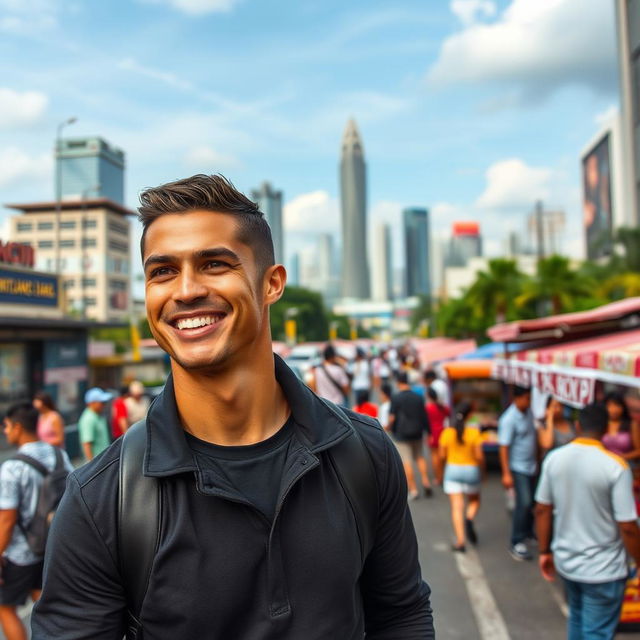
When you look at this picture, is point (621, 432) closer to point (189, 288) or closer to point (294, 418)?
point (294, 418)

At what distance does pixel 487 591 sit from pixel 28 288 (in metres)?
19.6

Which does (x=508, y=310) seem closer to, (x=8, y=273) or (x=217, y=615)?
(x=8, y=273)

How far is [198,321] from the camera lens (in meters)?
1.52

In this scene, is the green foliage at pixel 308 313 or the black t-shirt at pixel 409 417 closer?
the black t-shirt at pixel 409 417

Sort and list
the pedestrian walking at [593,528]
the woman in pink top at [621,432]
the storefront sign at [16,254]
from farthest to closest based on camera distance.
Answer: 1. the storefront sign at [16,254]
2. the woman in pink top at [621,432]
3. the pedestrian walking at [593,528]

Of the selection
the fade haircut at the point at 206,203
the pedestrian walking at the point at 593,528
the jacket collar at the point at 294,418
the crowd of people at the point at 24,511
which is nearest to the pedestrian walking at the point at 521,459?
the pedestrian walking at the point at 593,528

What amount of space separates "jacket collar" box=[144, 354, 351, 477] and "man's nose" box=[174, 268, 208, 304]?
0.80 feet

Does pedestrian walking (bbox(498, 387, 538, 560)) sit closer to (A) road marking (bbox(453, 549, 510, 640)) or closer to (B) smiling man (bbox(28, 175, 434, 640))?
(A) road marking (bbox(453, 549, 510, 640))

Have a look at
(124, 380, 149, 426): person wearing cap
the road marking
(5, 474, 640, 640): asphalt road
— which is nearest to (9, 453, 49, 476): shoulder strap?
(5, 474, 640, 640): asphalt road

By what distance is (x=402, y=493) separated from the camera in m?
1.72

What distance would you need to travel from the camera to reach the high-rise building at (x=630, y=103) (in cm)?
3847

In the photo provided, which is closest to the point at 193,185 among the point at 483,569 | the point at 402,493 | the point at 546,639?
the point at 402,493

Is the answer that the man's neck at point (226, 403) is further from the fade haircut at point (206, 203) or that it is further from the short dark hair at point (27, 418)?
the short dark hair at point (27, 418)

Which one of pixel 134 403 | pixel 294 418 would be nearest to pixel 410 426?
pixel 134 403
